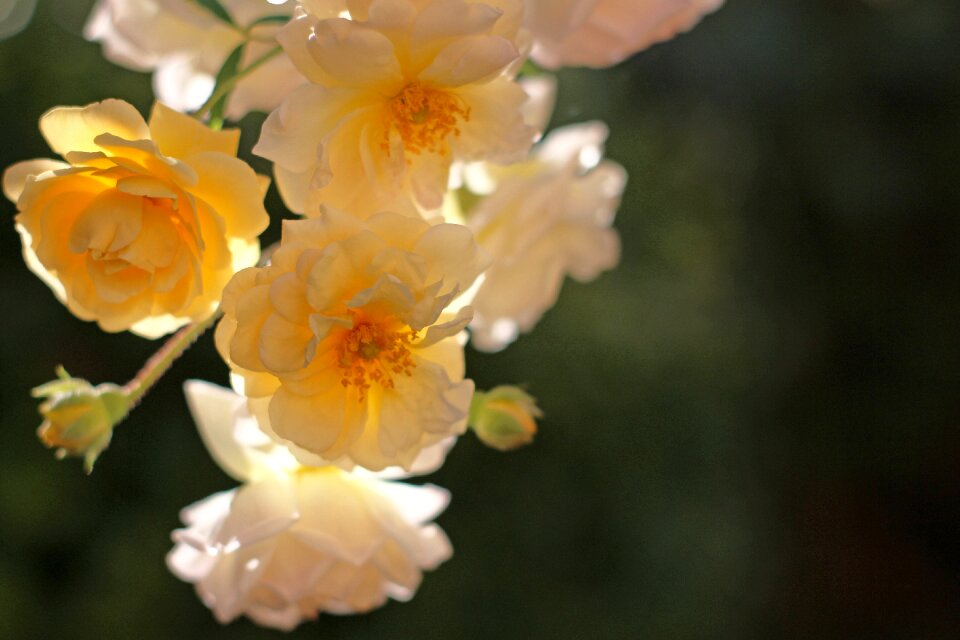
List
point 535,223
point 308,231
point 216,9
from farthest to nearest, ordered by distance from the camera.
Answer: point 535,223 < point 216,9 < point 308,231

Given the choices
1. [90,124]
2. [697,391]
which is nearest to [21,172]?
[90,124]

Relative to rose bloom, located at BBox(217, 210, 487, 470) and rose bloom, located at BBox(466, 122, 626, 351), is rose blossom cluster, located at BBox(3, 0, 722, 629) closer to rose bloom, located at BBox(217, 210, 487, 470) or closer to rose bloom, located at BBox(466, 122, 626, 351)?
rose bloom, located at BBox(217, 210, 487, 470)

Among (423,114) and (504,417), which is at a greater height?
(423,114)

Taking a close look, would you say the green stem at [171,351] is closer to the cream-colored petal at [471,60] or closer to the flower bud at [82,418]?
the flower bud at [82,418]

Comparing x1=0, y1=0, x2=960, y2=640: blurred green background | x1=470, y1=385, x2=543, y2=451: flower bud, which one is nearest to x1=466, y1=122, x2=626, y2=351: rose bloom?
x1=470, y1=385, x2=543, y2=451: flower bud

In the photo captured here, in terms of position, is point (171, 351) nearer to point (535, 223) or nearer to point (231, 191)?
point (231, 191)
